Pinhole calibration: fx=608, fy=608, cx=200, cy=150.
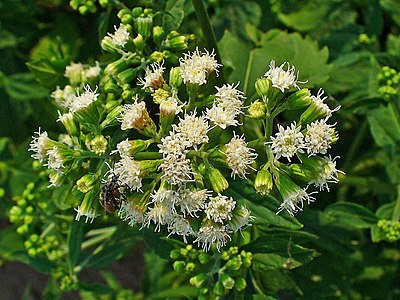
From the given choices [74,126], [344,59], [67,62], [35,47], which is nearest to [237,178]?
[74,126]

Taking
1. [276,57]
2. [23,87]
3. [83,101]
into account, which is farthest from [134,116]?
[23,87]

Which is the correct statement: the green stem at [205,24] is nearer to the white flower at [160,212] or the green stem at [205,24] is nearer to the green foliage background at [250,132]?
the green foliage background at [250,132]

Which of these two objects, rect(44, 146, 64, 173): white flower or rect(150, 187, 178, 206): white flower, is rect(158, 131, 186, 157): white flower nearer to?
rect(150, 187, 178, 206): white flower

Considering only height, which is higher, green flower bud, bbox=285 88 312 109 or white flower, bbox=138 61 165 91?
white flower, bbox=138 61 165 91

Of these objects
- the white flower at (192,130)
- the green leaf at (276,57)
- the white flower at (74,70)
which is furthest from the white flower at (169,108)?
the green leaf at (276,57)

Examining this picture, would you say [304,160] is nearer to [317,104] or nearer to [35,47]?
[317,104]

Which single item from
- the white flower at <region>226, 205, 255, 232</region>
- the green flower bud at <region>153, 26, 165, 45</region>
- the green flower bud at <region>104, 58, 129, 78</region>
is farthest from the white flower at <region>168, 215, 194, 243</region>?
the green flower bud at <region>153, 26, 165, 45</region>

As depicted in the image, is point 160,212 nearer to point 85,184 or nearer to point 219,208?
point 219,208

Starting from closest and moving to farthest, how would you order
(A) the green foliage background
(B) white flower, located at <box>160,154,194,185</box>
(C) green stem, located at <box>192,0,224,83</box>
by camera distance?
(B) white flower, located at <box>160,154,194,185</box> → (C) green stem, located at <box>192,0,224,83</box> → (A) the green foliage background
